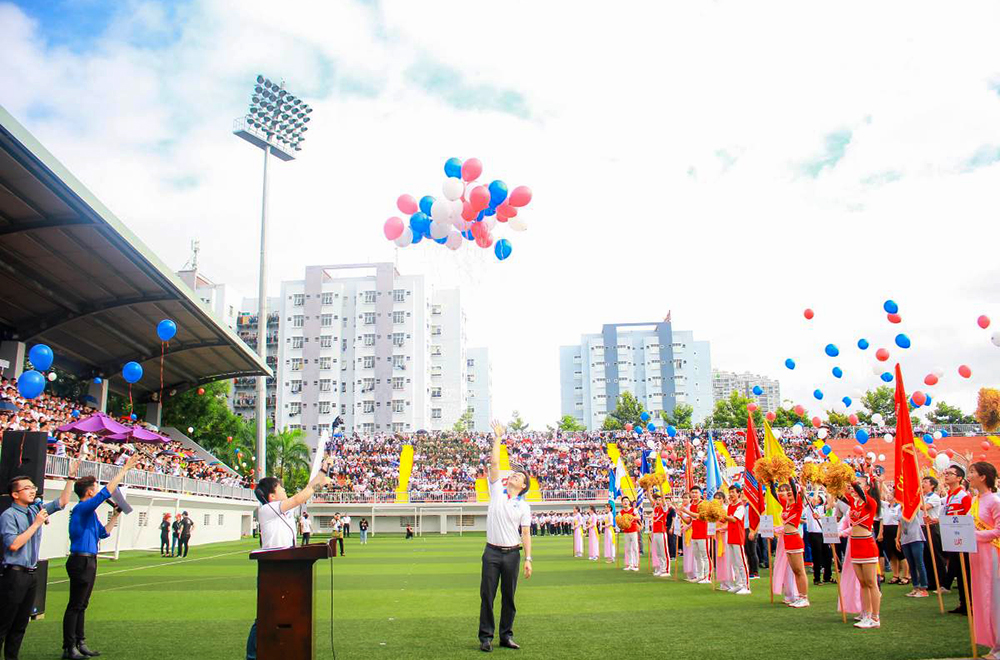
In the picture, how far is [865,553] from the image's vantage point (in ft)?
29.7

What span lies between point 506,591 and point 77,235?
2073cm

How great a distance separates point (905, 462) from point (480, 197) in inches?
318

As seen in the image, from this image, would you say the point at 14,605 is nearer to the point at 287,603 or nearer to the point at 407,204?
the point at 287,603

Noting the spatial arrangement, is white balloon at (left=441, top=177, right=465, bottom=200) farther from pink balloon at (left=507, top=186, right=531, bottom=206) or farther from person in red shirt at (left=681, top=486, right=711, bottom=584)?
person in red shirt at (left=681, top=486, right=711, bottom=584)

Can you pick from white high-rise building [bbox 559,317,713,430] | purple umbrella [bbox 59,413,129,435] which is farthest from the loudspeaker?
white high-rise building [bbox 559,317,713,430]

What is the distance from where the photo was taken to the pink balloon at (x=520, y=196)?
1410cm

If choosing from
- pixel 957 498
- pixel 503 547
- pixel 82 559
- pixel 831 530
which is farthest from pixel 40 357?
pixel 957 498

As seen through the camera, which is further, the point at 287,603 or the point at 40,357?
the point at 40,357

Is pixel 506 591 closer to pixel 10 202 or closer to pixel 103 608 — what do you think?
pixel 103 608

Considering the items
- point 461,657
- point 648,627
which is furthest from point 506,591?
point 648,627

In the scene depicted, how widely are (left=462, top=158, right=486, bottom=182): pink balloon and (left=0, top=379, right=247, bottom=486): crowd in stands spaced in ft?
47.6

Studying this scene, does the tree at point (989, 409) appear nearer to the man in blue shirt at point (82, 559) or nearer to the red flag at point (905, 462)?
the red flag at point (905, 462)

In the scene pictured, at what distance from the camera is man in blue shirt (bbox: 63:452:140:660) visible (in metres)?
7.77

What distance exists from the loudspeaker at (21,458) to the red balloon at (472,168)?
800 centimetres
